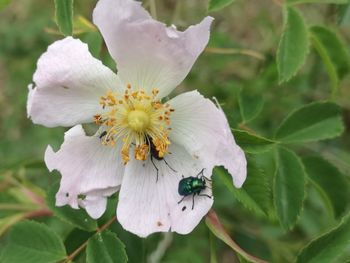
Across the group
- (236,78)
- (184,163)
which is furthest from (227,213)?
(184,163)

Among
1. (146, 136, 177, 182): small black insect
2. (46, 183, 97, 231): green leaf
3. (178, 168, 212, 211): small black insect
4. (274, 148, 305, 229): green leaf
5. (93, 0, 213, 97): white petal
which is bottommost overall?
(46, 183, 97, 231): green leaf

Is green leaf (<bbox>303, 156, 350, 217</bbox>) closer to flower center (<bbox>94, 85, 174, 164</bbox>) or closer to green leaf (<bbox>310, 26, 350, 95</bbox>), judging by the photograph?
green leaf (<bbox>310, 26, 350, 95</bbox>)

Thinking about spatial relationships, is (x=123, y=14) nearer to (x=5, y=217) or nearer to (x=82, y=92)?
(x=82, y=92)

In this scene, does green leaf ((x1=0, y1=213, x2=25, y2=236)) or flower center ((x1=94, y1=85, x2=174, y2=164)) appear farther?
green leaf ((x1=0, y1=213, x2=25, y2=236))

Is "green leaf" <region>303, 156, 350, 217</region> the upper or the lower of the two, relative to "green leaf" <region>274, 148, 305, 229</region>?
lower

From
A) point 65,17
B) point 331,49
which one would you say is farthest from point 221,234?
point 331,49

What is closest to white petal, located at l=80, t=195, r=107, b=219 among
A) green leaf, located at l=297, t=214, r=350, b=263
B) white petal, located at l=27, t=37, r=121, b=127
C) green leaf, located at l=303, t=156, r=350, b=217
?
white petal, located at l=27, t=37, r=121, b=127

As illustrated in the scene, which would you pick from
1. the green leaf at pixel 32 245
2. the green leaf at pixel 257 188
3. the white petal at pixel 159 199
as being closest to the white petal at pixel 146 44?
the white petal at pixel 159 199
